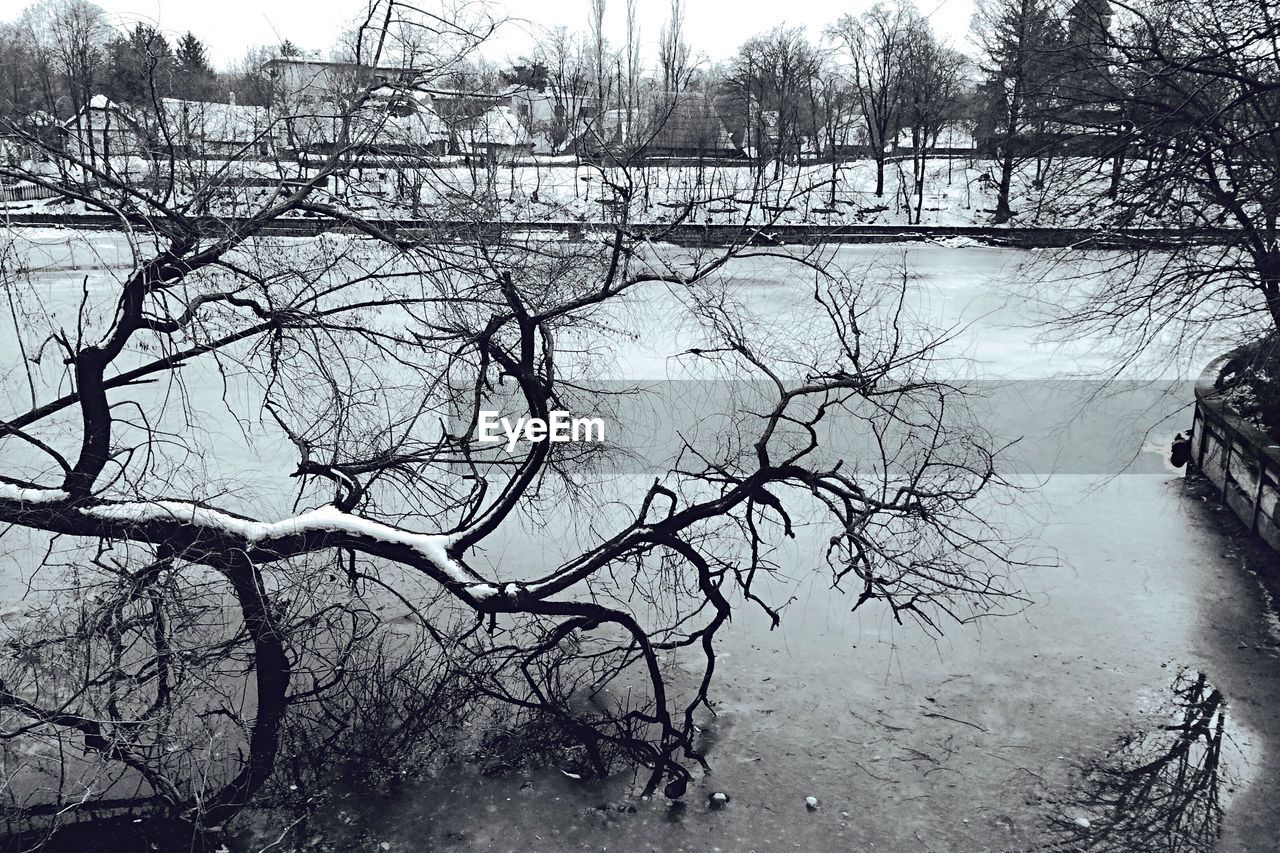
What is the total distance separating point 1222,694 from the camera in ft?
27.2

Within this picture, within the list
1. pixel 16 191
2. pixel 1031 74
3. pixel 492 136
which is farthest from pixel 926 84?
pixel 492 136

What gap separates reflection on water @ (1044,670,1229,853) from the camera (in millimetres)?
6609

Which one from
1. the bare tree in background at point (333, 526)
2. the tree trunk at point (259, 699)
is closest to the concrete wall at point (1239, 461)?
the bare tree in background at point (333, 526)

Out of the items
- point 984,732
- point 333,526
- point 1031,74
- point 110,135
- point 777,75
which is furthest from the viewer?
point 777,75

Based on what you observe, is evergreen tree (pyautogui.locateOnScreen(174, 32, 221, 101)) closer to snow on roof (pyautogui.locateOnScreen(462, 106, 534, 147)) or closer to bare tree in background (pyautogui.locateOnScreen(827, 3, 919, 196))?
snow on roof (pyautogui.locateOnScreen(462, 106, 534, 147))

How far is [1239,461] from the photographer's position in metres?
11.8

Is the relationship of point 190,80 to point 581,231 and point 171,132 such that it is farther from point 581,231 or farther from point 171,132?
point 581,231

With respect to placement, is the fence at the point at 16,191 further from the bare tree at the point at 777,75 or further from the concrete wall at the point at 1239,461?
the bare tree at the point at 777,75

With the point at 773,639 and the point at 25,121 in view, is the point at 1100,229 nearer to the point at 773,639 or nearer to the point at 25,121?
the point at 773,639

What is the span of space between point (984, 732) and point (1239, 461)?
19.9 feet

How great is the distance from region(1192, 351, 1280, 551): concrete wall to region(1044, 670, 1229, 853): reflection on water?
360 cm

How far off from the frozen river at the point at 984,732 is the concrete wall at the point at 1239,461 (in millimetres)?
413

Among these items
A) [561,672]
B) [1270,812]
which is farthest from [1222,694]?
[561,672]

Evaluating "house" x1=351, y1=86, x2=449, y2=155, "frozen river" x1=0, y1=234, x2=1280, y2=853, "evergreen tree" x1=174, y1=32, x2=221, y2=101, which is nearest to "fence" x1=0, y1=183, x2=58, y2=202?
"frozen river" x1=0, y1=234, x2=1280, y2=853
